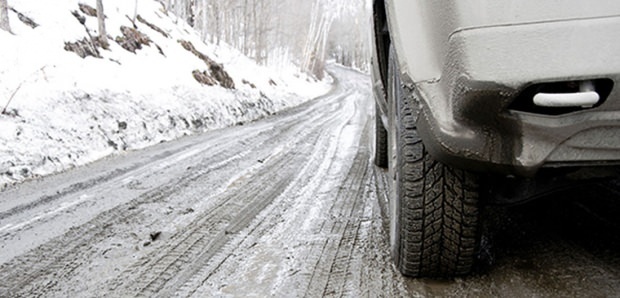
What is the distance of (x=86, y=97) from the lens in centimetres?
710

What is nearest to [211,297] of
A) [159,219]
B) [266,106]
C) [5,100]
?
[159,219]

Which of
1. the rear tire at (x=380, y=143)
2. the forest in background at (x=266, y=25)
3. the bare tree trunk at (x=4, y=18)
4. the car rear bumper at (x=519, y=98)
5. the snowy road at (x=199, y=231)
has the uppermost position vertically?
the forest in background at (x=266, y=25)

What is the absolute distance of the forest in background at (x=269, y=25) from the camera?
77.1ft

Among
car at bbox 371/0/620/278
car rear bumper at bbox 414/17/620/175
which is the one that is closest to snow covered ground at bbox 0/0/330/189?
car at bbox 371/0/620/278

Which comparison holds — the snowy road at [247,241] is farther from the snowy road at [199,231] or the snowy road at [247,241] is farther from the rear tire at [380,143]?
the rear tire at [380,143]

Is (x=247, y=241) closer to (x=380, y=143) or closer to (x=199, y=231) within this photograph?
(x=199, y=231)

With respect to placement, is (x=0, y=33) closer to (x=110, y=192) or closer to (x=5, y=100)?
(x=5, y=100)

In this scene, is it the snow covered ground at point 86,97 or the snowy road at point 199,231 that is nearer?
the snowy road at point 199,231

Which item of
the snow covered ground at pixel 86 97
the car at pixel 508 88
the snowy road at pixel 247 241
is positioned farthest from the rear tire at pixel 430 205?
the snow covered ground at pixel 86 97

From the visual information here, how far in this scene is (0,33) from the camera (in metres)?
7.64

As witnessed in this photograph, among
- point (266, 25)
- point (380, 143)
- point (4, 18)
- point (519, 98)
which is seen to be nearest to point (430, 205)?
point (519, 98)

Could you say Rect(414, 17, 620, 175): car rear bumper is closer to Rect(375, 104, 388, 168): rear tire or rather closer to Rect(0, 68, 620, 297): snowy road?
Rect(0, 68, 620, 297): snowy road

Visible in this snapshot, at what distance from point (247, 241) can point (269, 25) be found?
92.4ft

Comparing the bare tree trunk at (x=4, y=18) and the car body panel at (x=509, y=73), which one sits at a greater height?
the bare tree trunk at (x=4, y=18)
